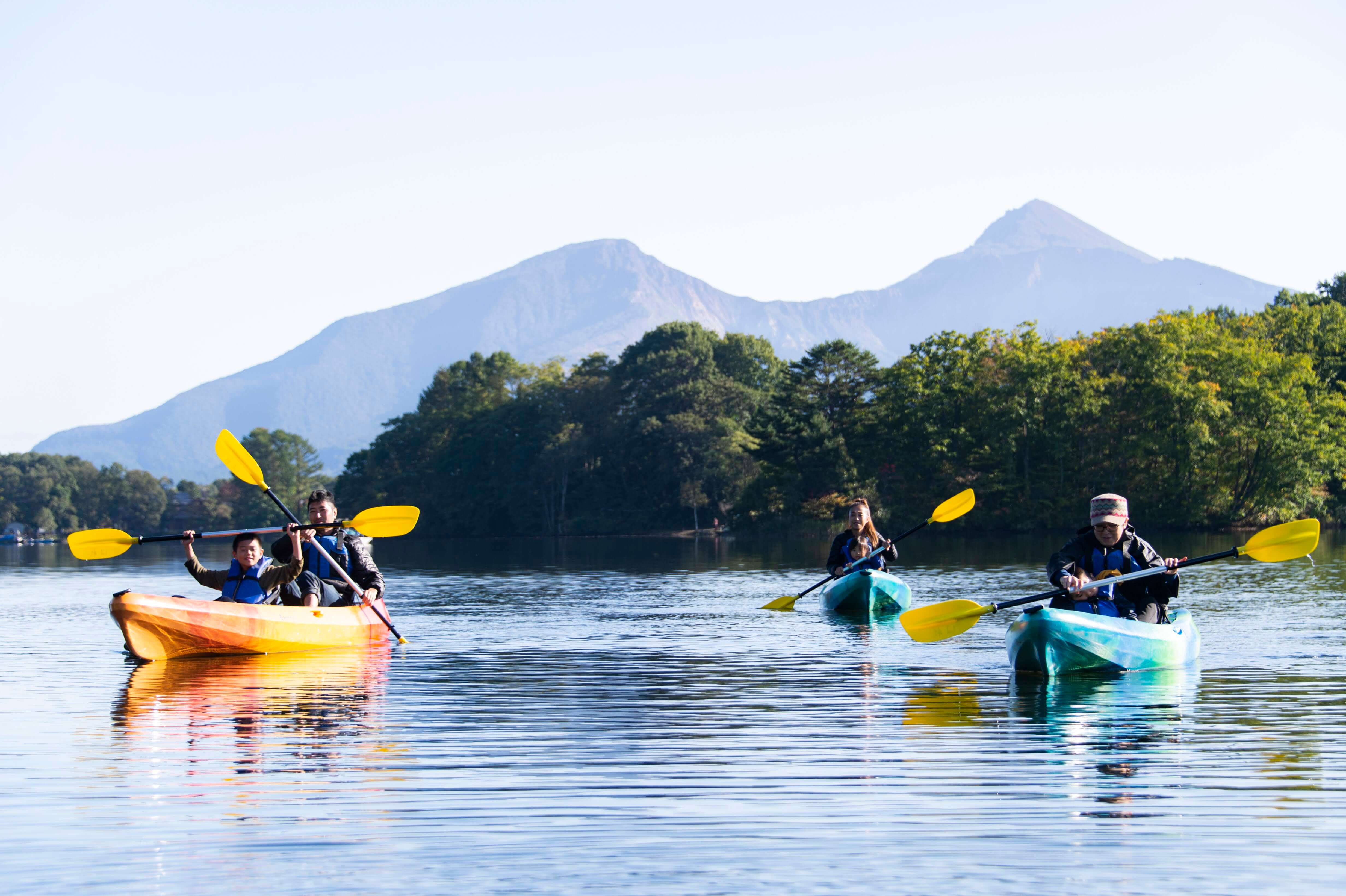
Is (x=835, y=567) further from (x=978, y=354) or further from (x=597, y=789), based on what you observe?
(x=978, y=354)

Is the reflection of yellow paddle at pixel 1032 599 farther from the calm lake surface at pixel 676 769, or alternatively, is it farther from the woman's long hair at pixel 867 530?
the woman's long hair at pixel 867 530

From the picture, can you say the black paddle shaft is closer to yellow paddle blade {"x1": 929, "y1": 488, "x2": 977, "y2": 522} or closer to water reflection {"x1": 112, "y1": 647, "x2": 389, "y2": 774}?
water reflection {"x1": 112, "y1": 647, "x2": 389, "y2": 774}

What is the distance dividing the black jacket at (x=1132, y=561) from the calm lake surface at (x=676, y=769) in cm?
74

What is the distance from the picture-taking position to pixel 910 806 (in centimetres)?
616

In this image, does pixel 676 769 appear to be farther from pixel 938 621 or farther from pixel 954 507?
pixel 954 507

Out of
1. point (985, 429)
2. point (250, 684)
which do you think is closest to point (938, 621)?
point (250, 684)

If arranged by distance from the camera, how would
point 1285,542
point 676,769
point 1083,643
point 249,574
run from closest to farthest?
point 676,769, point 1083,643, point 1285,542, point 249,574

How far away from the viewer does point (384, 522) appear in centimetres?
1457

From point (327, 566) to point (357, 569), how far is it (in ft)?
1.14

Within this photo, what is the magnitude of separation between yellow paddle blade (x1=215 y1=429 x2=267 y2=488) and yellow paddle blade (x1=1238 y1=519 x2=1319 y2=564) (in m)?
10.3

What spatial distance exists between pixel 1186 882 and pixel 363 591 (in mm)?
10930

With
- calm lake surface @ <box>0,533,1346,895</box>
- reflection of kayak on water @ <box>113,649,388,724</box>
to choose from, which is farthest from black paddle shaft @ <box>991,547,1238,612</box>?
reflection of kayak on water @ <box>113,649,388,724</box>

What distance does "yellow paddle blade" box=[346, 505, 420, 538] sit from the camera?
566 inches

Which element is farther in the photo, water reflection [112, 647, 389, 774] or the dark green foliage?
the dark green foliage
